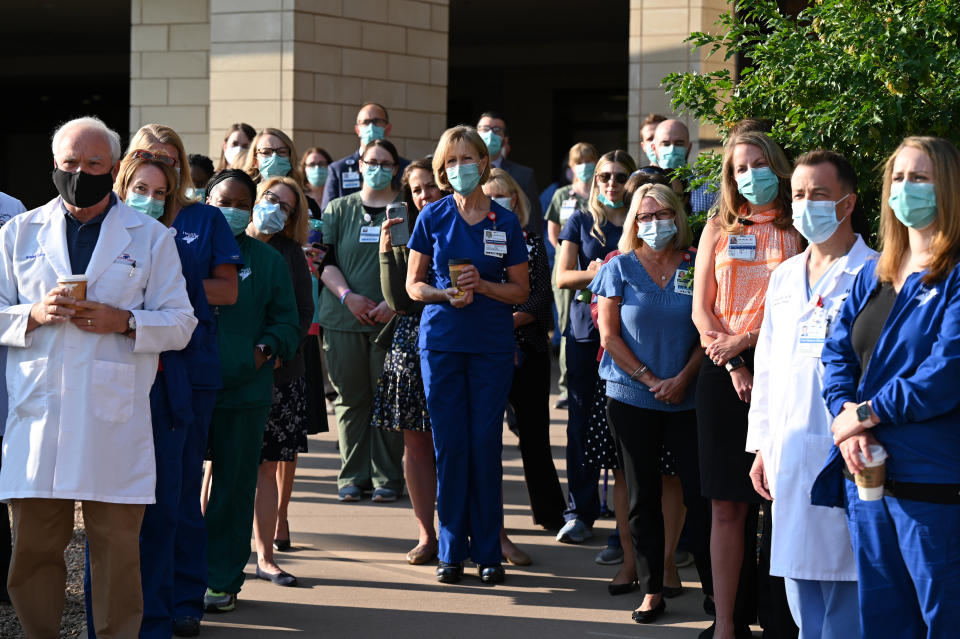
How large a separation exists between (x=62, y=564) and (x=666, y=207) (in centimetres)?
312

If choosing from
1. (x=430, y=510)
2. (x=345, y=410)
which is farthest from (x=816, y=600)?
(x=345, y=410)

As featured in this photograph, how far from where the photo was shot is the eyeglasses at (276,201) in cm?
650

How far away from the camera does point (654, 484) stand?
575 centimetres

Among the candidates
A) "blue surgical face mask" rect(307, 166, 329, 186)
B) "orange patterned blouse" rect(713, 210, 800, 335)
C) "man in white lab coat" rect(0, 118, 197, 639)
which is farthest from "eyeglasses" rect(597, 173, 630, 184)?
"blue surgical face mask" rect(307, 166, 329, 186)

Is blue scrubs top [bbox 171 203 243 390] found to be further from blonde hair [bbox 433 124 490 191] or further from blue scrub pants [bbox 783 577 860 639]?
blue scrub pants [bbox 783 577 860 639]

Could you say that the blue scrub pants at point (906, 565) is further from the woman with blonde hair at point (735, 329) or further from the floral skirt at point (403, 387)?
the floral skirt at point (403, 387)

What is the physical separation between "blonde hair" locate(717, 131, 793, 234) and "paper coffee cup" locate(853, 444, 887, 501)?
1.58 m

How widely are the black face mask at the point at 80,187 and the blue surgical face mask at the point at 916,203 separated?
2857 millimetres

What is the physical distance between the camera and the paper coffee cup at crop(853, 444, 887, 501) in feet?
12.6

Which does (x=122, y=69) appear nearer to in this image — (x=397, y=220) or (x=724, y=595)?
(x=397, y=220)

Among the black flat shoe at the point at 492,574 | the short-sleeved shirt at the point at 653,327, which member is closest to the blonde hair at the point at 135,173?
the short-sleeved shirt at the point at 653,327

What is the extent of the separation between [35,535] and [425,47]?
35.6ft

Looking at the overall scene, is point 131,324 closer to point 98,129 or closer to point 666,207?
point 98,129

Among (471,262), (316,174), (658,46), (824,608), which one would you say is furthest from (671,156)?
(658,46)
